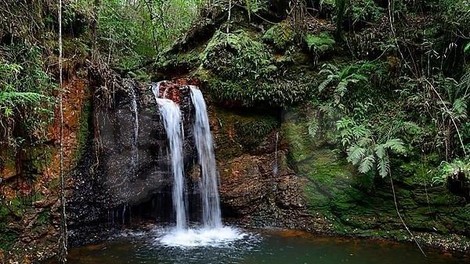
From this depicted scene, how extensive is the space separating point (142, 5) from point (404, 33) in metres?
7.16

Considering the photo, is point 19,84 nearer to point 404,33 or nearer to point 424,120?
point 424,120

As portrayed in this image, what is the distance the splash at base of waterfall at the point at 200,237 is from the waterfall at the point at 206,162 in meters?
0.33

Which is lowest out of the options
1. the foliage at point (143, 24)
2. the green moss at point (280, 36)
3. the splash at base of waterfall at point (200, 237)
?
the splash at base of waterfall at point (200, 237)

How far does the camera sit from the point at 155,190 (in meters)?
6.93

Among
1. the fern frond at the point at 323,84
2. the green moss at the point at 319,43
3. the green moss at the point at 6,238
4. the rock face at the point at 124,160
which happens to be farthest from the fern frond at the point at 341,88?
the green moss at the point at 6,238

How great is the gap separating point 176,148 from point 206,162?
24.8 inches

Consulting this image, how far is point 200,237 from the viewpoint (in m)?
6.58

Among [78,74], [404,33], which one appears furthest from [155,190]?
[404,33]

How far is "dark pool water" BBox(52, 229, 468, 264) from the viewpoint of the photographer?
17.7 ft

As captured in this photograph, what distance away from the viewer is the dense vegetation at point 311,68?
17.8 ft

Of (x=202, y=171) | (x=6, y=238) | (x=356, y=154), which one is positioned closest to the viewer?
(x=6, y=238)

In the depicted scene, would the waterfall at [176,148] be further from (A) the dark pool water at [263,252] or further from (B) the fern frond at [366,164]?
(B) the fern frond at [366,164]

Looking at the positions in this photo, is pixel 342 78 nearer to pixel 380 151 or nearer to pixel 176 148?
pixel 380 151

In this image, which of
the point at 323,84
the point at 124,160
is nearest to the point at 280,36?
the point at 323,84
